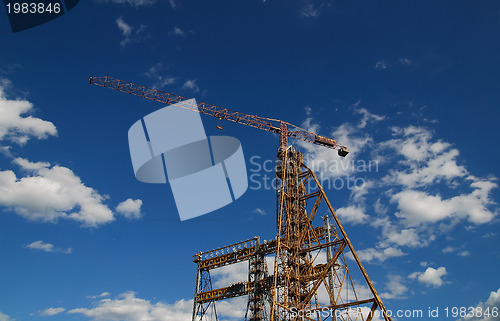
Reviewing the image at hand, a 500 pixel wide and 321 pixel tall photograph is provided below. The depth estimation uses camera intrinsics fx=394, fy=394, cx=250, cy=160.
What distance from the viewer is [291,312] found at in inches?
1676

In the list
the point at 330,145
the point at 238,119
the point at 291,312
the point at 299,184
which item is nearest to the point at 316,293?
the point at 291,312

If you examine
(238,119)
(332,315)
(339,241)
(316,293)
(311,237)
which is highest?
(238,119)

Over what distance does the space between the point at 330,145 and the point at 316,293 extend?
25334mm

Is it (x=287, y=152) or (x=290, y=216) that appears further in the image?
(x=287, y=152)

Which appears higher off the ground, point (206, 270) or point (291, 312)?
point (206, 270)

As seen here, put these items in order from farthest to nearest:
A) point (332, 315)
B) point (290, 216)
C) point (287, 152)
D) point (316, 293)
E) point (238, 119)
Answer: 1. point (238, 119)
2. point (287, 152)
3. point (290, 216)
4. point (316, 293)
5. point (332, 315)

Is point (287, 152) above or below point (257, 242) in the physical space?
above

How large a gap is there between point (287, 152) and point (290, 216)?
963 cm

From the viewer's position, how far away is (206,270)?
198 ft

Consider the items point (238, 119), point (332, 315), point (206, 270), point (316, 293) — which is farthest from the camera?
point (238, 119)

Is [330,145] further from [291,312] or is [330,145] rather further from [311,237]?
[291,312]

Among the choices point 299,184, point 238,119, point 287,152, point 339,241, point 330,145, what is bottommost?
point 339,241

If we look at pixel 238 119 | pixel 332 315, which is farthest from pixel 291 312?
pixel 238 119

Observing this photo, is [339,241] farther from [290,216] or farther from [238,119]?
[238,119]
